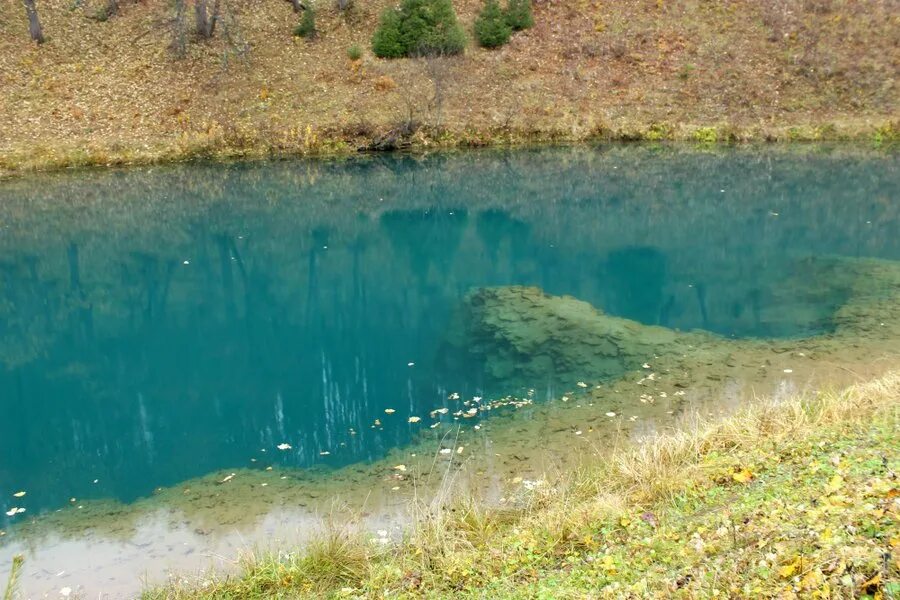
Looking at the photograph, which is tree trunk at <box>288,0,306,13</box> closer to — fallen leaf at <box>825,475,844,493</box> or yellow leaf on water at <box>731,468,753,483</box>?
yellow leaf on water at <box>731,468,753,483</box>

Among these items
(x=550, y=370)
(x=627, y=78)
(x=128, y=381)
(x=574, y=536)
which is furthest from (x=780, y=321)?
(x=627, y=78)

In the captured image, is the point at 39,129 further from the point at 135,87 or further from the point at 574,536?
the point at 574,536

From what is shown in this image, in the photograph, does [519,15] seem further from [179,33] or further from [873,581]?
[873,581]

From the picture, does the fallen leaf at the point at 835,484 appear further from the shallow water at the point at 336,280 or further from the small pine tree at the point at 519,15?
the small pine tree at the point at 519,15

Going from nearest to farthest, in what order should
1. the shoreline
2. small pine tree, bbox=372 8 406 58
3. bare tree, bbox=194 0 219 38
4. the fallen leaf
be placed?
the fallen leaf < the shoreline < small pine tree, bbox=372 8 406 58 < bare tree, bbox=194 0 219 38

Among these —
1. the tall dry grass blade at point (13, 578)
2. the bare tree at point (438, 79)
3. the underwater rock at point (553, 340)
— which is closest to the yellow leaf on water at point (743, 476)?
the underwater rock at point (553, 340)

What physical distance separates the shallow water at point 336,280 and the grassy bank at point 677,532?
9.79 ft

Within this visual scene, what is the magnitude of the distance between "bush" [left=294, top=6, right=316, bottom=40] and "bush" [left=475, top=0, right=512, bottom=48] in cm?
887

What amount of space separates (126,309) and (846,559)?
54.2 feet

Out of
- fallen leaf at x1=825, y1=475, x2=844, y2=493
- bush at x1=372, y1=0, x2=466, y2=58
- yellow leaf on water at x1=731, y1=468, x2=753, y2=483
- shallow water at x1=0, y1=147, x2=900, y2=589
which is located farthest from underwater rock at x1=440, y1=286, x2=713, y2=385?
bush at x1=372, y1=0, x2=466, y2=58

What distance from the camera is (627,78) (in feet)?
125

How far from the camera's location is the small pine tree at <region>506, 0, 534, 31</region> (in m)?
40.5

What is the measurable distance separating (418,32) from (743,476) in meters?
35.2

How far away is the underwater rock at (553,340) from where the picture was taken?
1258 cm
